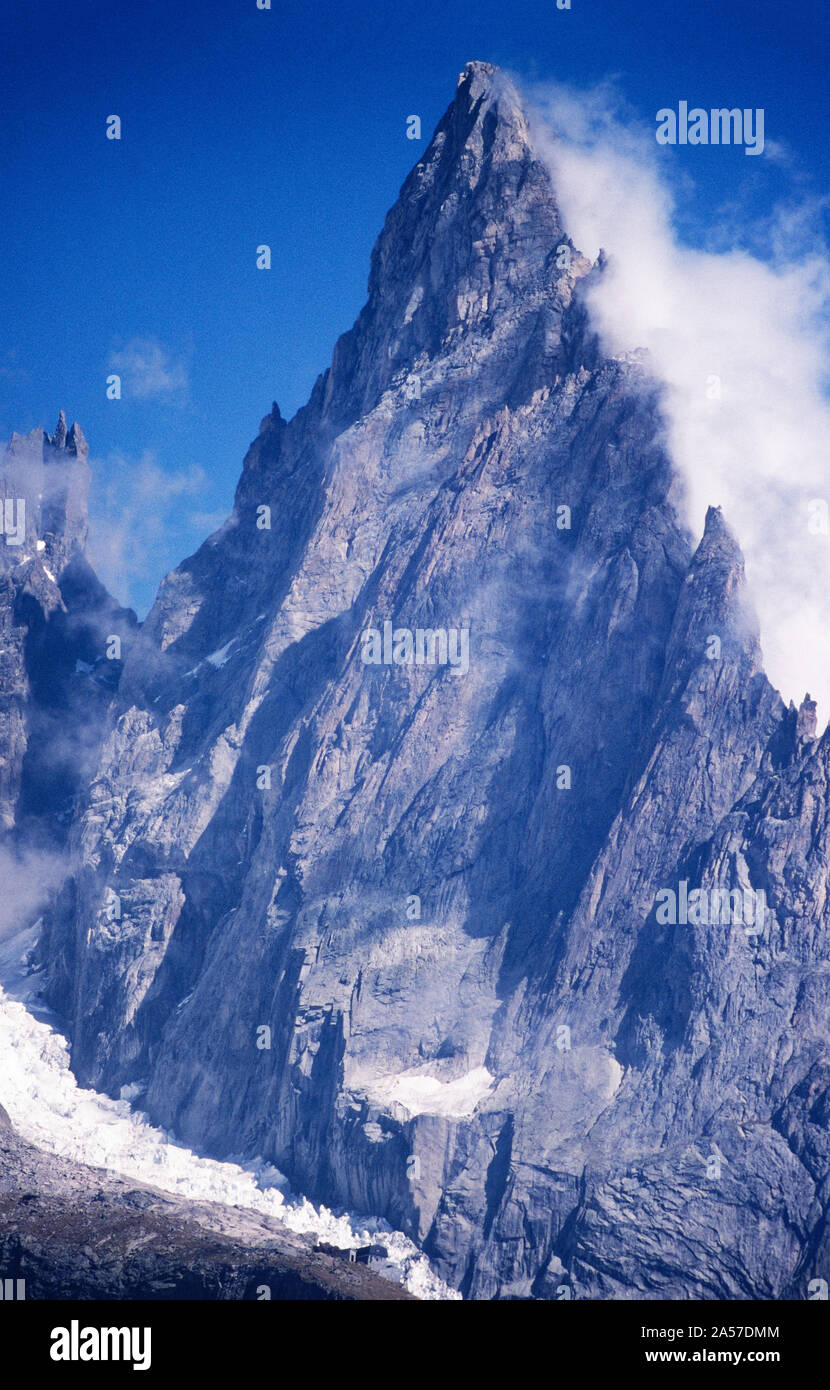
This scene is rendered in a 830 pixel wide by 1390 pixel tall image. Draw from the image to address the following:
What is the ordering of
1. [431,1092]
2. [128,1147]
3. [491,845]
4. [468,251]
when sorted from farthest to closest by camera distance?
[468,251] → [128,1147] → [491,845] → [431,1092]

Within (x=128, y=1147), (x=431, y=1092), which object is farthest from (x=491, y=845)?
(x=128, y=1147)

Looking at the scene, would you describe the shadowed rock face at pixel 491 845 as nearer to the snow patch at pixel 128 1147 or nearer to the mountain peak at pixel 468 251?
the mountain peak at pixel 468 251

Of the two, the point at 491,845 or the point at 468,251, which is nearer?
the point at 491,845

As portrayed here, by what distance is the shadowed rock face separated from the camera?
120 meters

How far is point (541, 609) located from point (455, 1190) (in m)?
52.4

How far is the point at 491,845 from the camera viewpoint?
14388 cm

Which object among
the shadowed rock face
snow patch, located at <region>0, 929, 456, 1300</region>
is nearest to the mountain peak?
the shadowed rock face

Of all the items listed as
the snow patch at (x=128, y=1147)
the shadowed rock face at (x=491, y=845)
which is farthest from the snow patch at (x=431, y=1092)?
the snow patch at (x=128, y=1147)

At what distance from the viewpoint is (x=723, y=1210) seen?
375ft

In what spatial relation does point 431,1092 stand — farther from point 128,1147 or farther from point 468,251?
point 468,251

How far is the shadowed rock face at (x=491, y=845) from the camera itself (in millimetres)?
119688

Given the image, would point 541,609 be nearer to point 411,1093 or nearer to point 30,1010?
point 411,1093

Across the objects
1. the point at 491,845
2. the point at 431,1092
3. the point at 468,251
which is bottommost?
the point at 431,1092

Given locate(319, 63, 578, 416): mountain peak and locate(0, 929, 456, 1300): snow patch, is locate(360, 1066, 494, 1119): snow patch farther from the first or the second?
locate(319, 63, 578, 416): mountain peak
